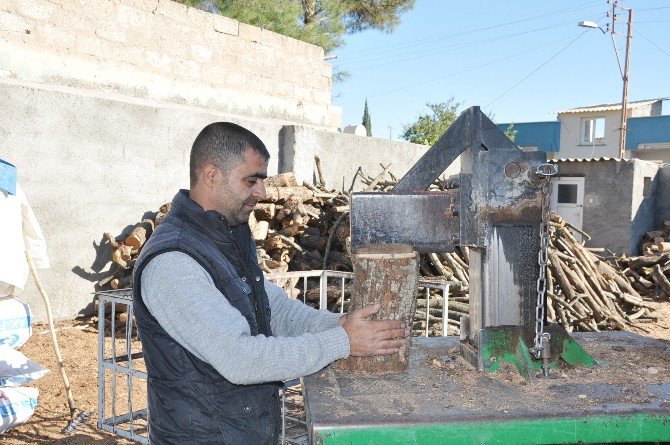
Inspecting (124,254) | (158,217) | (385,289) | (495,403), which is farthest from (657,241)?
(495,403)

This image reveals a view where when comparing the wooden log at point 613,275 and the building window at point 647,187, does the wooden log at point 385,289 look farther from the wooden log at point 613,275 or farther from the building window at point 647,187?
the building window at point 647,187

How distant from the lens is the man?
1.92 meters

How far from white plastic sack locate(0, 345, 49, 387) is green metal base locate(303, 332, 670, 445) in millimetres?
2934

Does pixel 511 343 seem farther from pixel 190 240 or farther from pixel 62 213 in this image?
pixel 62 213

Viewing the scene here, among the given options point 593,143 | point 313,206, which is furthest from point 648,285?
point 593,143

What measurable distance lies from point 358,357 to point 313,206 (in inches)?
264

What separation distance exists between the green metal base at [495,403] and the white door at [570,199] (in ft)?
48.4

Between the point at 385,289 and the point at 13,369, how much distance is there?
3.19 meters

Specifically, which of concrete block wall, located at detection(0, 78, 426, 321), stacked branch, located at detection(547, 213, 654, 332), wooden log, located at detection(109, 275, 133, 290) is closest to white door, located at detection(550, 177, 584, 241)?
stacked branch, located at detection(547, 213, 654, 332)

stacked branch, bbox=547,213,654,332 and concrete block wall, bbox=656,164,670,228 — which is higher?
concrete block wall, bbox=656,164,670,228

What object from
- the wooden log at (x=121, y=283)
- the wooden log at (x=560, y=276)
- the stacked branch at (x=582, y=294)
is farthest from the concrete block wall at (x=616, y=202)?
the wooden log at (x=121, y=283)

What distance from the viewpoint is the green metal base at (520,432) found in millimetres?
1677

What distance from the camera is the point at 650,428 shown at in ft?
5.73

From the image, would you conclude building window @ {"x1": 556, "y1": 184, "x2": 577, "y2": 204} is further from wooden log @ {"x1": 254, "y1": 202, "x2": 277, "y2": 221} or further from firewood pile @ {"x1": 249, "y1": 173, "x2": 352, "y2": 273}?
wooden log @ {"x1": 254, "y1": 202, "x2": 277, "y2": 221}
